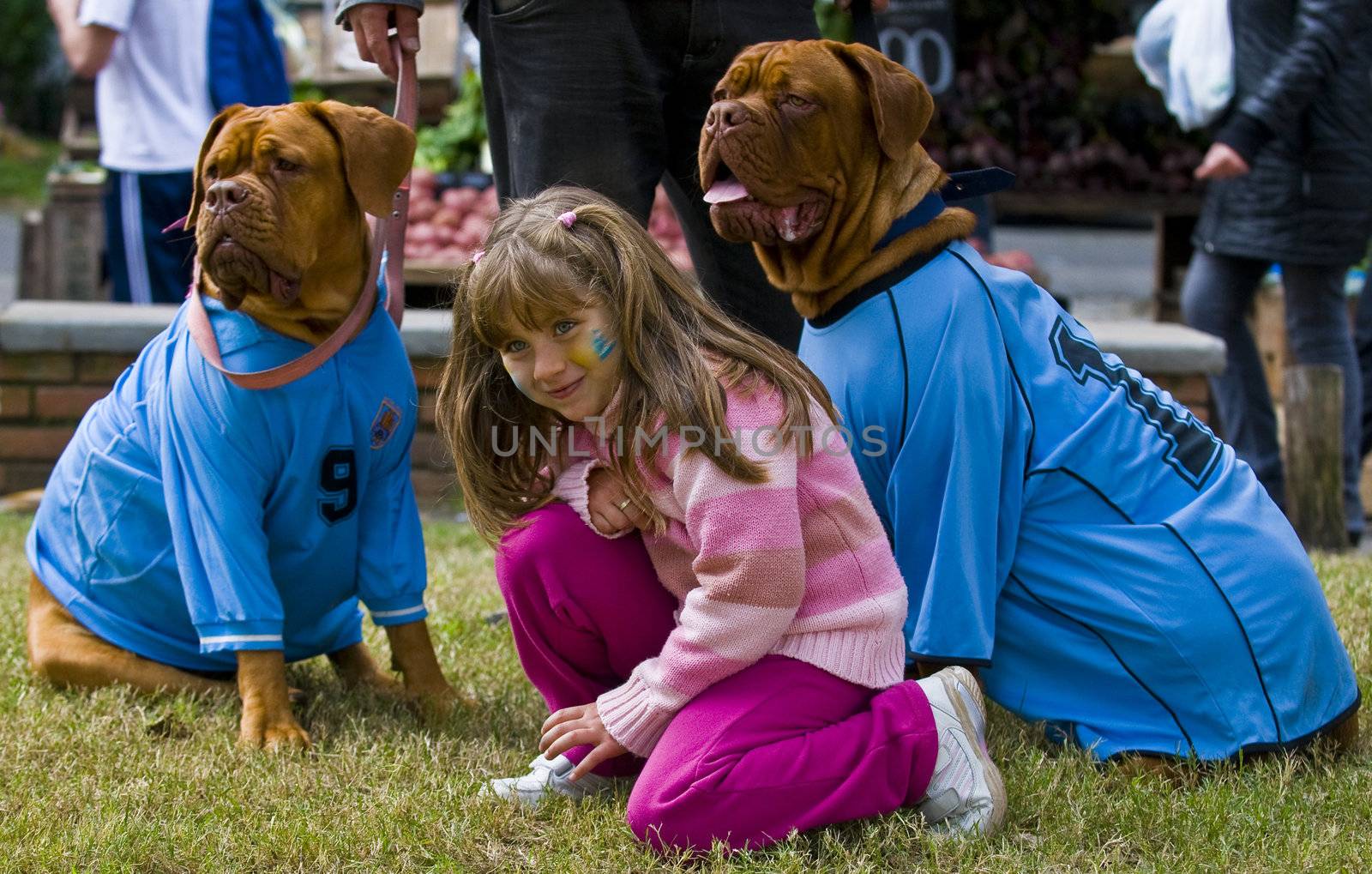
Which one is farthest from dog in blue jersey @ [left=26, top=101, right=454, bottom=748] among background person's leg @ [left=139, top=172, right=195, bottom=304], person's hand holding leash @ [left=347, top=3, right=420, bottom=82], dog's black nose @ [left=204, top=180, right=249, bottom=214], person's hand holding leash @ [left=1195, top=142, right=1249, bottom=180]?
person's hand holding leash @ [left=1195, top=142, right=1249, bottom=180]

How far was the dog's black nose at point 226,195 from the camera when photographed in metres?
2.83

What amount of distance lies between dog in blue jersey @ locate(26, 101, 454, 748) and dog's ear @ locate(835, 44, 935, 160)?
3.13ft

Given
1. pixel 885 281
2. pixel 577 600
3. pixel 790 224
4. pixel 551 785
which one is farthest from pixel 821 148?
pixel 551 785

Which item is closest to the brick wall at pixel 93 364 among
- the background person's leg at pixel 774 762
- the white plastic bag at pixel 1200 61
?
the white plastic bag at pixel 1200 61

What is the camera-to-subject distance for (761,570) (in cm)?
232

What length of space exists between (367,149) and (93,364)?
3068mm

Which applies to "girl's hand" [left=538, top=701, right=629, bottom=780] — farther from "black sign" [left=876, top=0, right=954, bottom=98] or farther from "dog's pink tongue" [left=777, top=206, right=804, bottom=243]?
"black sign" [left=876, top=0, right=954, bottom=98]

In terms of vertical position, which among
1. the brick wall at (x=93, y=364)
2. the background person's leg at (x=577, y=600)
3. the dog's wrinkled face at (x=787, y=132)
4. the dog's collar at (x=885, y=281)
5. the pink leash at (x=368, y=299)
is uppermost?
the dog's wrinkled face at (x=787, y=132)

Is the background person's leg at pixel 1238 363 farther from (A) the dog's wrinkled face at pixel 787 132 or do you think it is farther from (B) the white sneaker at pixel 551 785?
(B) the white sneaker at pixel 551 785

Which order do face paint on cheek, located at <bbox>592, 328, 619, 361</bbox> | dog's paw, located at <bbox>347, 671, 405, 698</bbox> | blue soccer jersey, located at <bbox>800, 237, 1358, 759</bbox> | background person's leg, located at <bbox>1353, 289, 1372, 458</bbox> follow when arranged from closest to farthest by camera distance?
face paint on cheek, located at <bbox>592, 328, 619, 361</bbox>
blue soccer jersey, located at <bbox>800, 237, 1358, 759</bbox>
dog's paw, located at <bbox>347, 671, 405, 698</bbox>
background person's leg, located at <bbox>1353, 289, 1372, 458</bbox>

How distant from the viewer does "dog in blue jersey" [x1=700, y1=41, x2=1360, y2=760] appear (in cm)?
263

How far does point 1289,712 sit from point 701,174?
4.90 ft

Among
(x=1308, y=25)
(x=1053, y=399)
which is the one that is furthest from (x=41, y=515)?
(x=1308, y=25)

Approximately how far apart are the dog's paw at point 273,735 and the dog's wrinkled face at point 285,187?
86 centimetres
